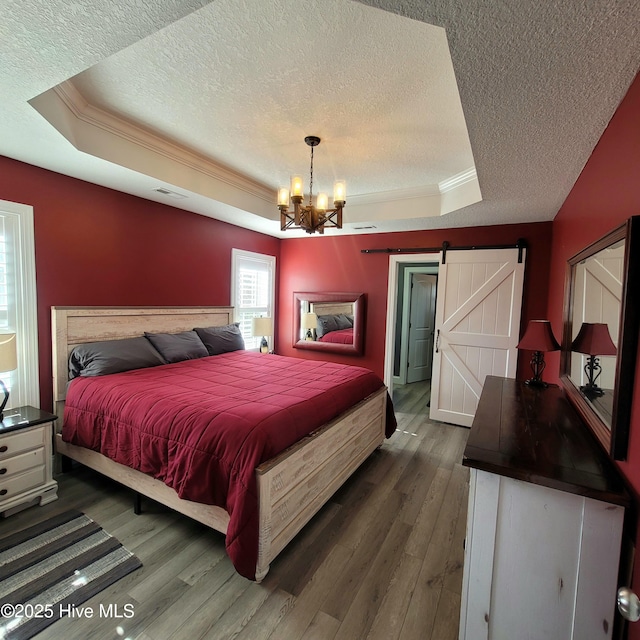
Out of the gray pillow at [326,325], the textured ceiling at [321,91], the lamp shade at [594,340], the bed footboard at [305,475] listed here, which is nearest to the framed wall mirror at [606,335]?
the lamp shade at [594,340]

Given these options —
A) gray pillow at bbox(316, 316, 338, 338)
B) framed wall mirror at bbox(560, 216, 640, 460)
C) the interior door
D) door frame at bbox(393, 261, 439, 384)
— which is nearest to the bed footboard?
framed wall mirror at bbox(560, 216, 640, 460)

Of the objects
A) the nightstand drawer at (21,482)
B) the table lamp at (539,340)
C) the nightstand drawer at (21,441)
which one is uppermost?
the table lamp at (539,340)

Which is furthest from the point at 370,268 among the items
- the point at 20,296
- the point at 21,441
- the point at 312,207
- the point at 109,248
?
the point at 21,441

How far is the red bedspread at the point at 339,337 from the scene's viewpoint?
15.6 feet

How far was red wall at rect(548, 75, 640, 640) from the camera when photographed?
1042mm

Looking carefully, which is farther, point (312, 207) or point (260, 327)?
point (260, 327)

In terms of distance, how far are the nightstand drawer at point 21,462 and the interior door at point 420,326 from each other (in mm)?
5151

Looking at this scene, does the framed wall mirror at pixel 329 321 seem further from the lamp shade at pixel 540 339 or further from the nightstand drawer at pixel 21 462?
the nightstand drawer at pixel 21 462

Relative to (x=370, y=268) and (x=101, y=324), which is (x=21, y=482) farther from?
(x=370, y=268)

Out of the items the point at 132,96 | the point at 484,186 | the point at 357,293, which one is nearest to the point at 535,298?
the point at 484,186

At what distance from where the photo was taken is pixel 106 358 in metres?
2.75

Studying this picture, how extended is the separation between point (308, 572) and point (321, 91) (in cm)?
281

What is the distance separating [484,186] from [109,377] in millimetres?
3369

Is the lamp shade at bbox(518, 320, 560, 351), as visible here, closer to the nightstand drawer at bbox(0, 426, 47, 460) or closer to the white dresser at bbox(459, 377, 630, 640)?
the white dresser at bbox(459, 377, 630, 640)
